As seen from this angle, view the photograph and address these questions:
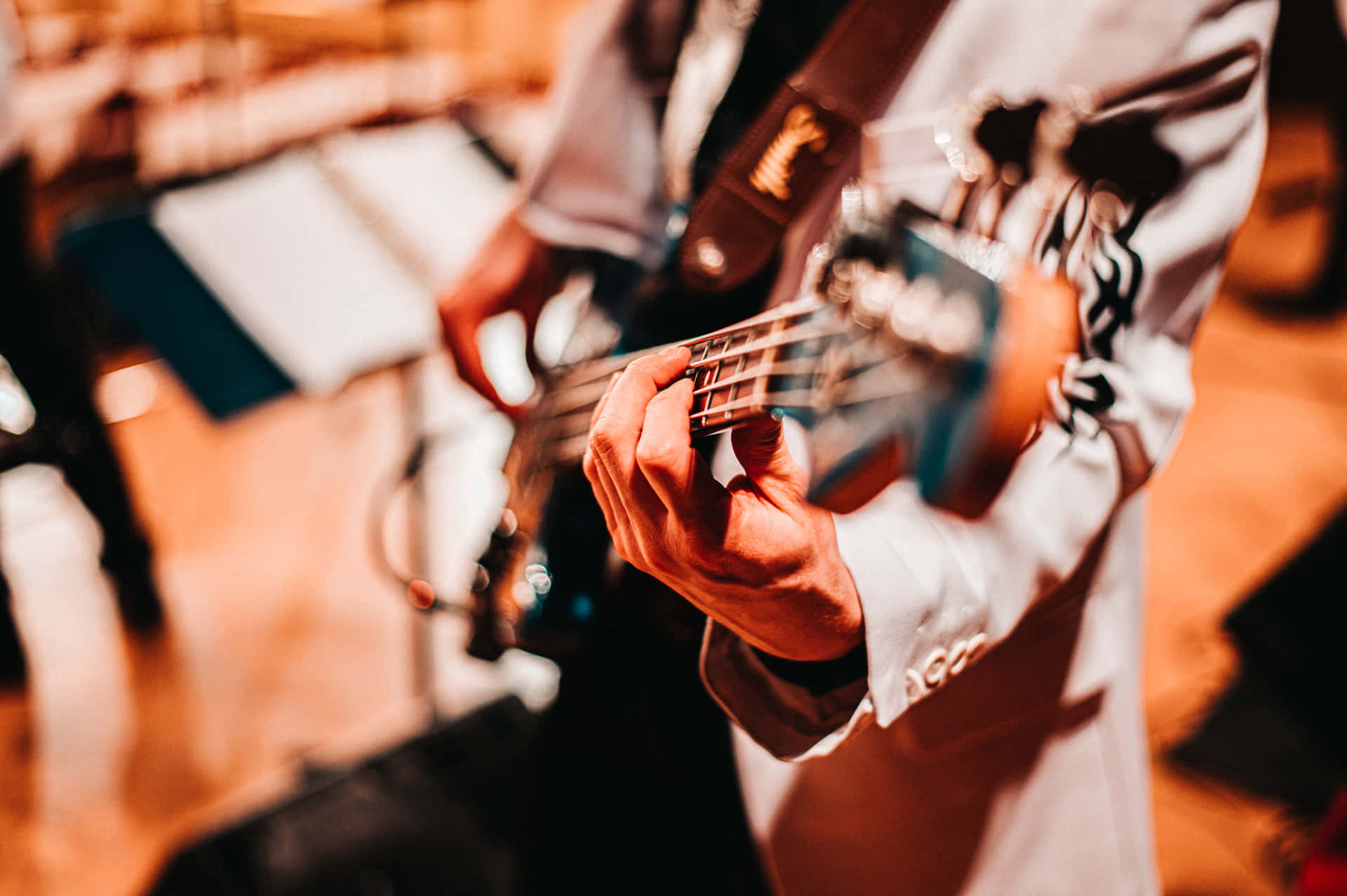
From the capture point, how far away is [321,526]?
224 centimetres

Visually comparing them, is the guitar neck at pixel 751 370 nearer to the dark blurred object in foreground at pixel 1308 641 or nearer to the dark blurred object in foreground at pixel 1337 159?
the dark blurred object in foreground at pixel 1337 159

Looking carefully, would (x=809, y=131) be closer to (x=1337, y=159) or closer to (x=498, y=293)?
(x=498, y=293)

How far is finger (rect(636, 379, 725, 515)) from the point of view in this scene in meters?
0.43

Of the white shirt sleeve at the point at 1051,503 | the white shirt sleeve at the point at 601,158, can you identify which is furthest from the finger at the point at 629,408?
the white shirt sleeve at the point at 601,158

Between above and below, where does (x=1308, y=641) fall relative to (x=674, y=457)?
below

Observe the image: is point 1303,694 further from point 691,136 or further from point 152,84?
point 152,84

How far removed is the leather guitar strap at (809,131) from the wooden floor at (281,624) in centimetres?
86

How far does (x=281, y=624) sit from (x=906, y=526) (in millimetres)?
1760

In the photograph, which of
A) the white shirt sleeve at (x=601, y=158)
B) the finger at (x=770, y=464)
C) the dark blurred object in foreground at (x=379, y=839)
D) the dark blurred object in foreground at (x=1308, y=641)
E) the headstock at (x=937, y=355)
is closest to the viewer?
the headstock at (x=937, y=355)

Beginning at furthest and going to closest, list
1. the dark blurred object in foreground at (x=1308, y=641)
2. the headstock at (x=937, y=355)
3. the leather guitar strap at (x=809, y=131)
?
the dark blurred object in foreground at (x=1308, y=641) → the leather guitar strap at (x=809, y=131) → the headstock at (x=937, y=355)

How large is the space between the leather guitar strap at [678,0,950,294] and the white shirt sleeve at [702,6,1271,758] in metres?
0.18

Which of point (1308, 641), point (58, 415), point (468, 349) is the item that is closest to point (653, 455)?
point (468, 349)

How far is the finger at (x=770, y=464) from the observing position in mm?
465

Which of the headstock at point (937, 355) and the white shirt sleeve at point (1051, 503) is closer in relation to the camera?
the headstock at point (937, 355)
